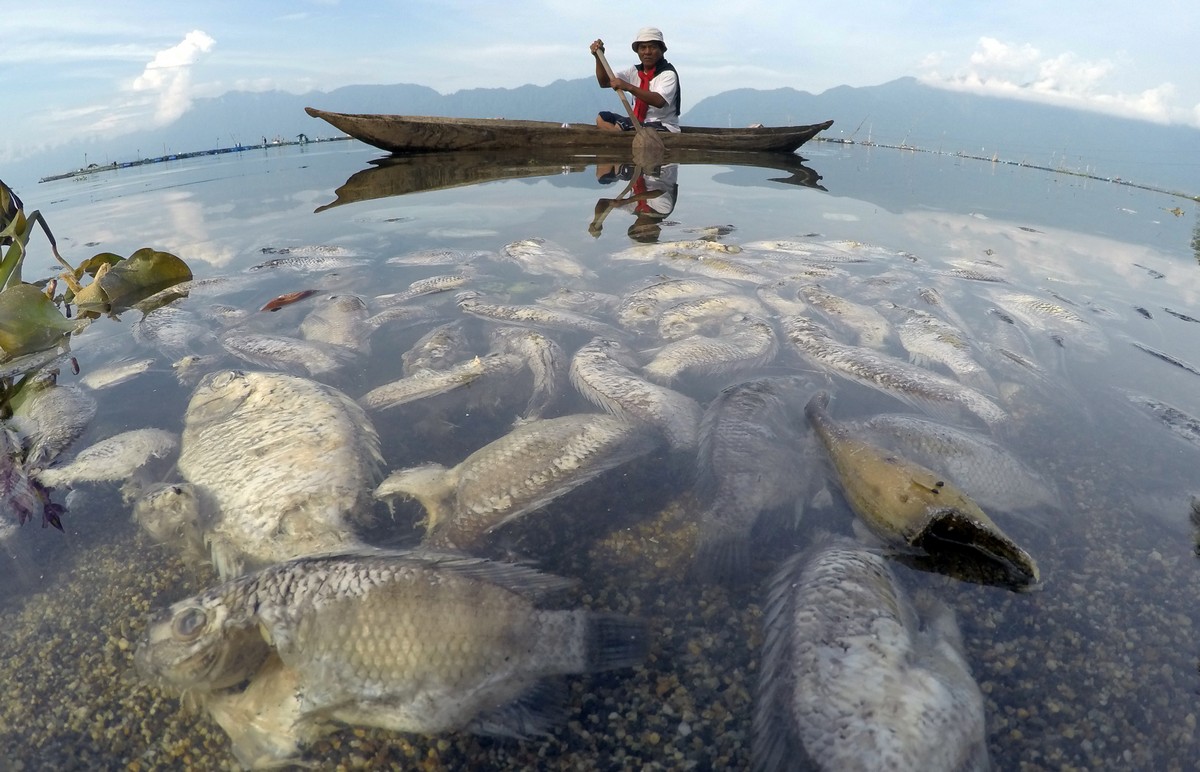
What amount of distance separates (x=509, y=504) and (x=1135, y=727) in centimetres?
243

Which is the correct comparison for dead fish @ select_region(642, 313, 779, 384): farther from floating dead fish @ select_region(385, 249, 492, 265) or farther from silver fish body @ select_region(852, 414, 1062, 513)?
floating dead fish @ select_region(385, 249, 492, 265)

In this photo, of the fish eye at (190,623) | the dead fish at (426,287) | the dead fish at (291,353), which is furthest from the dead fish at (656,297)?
the fish eye at (190,623)

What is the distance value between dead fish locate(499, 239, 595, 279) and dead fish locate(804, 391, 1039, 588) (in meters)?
4.08

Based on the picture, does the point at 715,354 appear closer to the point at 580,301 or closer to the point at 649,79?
the point at 580,301

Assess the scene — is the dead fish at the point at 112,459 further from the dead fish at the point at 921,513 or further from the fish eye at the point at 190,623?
the dead fish at the point at 921,513

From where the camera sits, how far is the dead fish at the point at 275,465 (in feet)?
8.19

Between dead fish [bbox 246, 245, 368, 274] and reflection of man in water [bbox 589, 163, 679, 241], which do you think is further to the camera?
reflection of man in water [bbox 589, 163, 679, 241]

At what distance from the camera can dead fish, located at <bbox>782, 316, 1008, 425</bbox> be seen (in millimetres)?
3740

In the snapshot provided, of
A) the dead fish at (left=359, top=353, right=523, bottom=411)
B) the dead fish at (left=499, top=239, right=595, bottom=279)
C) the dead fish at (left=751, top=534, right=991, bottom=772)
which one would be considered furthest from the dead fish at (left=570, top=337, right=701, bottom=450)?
the dead fish at (left=499, top=239, right=595, bottom=279)

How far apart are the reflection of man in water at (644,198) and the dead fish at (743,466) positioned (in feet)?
15.4

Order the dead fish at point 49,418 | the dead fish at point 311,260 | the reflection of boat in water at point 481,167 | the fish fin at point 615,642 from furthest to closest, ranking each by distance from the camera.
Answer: the reflection of boat in water at point 481,167 < the dead fish at point 311,260 < the dead fish at point 49,418 < the fish fin at point 615,642

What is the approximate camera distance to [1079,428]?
3646 millimetres

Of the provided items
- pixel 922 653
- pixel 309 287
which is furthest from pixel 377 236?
pixel 922 653

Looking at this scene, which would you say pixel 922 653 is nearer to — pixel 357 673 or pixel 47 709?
pixel 357 673
